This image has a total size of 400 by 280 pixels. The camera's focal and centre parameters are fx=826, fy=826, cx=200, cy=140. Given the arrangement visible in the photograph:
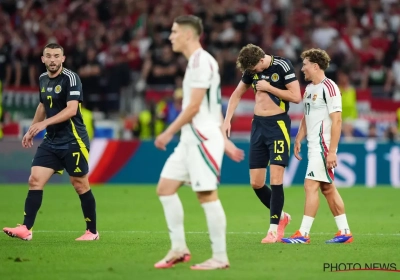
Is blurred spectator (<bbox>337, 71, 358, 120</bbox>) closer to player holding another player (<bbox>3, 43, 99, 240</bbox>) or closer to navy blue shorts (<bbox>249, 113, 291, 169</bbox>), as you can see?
navy blue shorts (<bbox>249, 113, 291, 169</bbox>)

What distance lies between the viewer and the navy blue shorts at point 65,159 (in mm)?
9789

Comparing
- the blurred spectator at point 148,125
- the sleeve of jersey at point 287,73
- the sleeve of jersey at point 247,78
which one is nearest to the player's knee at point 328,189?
the sleeve of jersey at point 287,73

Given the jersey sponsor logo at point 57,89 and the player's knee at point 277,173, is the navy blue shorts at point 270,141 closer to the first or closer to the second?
the player's knee at point 277,173

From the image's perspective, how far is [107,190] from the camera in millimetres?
17438

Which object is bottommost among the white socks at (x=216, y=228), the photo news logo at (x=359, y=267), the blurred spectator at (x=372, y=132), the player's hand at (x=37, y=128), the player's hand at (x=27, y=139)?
the photo news logo at (x=359, y=267)

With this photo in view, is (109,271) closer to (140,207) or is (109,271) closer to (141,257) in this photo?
(141,257)

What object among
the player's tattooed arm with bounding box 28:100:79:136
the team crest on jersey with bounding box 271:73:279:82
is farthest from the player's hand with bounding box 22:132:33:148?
the team crest on jersey with bounding box 271:73:279:82

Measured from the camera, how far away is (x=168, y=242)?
9.62 m

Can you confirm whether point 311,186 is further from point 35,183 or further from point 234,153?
point 35,183

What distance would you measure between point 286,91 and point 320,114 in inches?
19.3

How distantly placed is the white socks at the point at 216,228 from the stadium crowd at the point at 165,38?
1383 centimetres

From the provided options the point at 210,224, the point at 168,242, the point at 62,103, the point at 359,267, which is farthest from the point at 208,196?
the point at 62,103

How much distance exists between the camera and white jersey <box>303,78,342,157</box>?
380 inches

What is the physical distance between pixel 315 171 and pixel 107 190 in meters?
8.43
